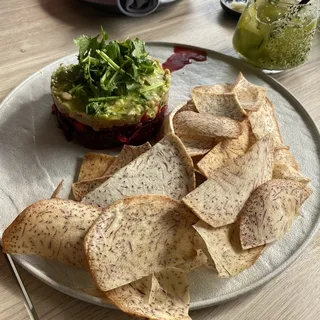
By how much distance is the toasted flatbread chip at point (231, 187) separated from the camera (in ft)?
3.25

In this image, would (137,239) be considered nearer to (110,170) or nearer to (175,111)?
(110,170)

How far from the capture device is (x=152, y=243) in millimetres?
955

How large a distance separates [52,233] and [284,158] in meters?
0.62

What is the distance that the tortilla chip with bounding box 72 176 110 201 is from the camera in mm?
1172

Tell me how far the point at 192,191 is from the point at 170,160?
0.45 ft

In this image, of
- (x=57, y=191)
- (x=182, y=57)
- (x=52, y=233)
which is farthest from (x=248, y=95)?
(x=52, y=233)

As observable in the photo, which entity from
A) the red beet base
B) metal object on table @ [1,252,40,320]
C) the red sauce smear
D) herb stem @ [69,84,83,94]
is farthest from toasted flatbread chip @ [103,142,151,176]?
the red sauce smear

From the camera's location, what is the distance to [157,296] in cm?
93

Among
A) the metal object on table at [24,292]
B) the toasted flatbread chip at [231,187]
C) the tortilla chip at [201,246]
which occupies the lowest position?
the metal object on table at [24,292]

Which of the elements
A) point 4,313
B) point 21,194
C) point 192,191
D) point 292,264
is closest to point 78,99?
point 21,194

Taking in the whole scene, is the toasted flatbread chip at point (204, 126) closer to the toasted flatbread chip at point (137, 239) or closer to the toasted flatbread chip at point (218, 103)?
the toasted flatbread chip at point (218, 103)

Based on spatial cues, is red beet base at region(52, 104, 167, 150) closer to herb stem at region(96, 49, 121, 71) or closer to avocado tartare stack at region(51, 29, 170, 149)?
avocado tartare stack at region(51, 29, 170, 149)

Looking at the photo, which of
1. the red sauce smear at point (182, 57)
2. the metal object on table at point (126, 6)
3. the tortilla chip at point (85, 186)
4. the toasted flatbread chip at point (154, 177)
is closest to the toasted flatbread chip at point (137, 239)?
the toasted flatbread chip at point (154, 177)

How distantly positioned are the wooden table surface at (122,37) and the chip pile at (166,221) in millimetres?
95
